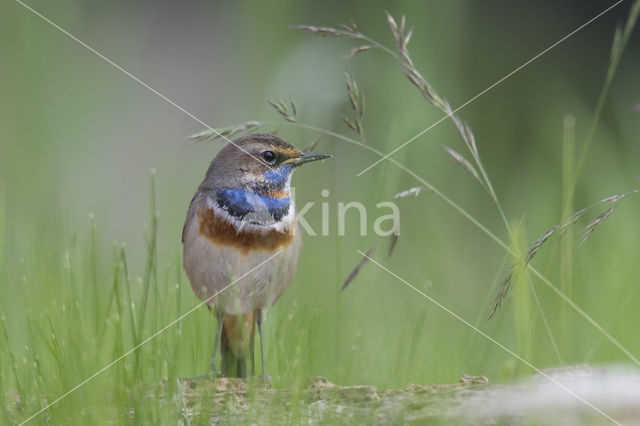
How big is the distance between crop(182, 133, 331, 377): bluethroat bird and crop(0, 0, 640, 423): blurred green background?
0.16 meters

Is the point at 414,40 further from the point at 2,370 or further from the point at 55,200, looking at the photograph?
the point at 2,370

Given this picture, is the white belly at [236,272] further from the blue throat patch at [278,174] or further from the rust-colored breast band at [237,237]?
the blue throat patch at [278,174]

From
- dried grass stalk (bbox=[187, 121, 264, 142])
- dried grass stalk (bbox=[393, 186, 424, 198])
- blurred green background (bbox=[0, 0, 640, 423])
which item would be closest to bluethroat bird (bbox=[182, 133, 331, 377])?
blurred green background (bbox=[0, 0, 640, 423])

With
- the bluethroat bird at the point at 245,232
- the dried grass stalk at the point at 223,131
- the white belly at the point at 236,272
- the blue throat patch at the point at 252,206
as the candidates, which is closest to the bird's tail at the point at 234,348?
the bluethroat bird at the point at 245,232

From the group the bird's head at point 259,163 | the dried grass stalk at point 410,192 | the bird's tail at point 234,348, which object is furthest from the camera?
the bird's tail at point 234,348

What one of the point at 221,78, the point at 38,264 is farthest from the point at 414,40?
the point at 38,264

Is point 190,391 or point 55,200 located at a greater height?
point 55,200

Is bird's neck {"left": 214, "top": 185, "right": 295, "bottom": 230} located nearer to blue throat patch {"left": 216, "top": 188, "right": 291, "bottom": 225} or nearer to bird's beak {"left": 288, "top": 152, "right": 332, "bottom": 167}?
blue throat patch {"left": 216, "top": 188, "right": 291, "bottom": 225}

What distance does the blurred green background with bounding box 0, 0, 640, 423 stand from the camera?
3.02 m

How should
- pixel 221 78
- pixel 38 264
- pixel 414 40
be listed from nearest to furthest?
pixel 38 264
pixel 414 40
pixel 221 78

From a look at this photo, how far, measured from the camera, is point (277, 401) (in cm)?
257

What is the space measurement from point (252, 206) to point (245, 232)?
0.14m

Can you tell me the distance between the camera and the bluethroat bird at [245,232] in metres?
3.60

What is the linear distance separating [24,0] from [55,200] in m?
2.29
